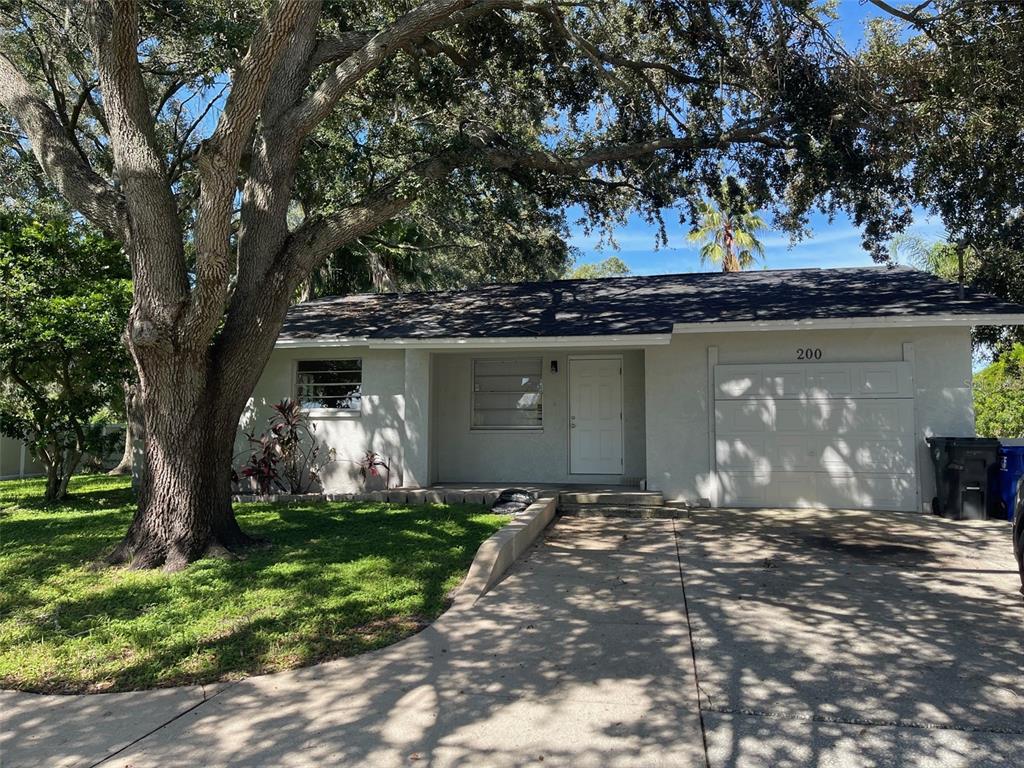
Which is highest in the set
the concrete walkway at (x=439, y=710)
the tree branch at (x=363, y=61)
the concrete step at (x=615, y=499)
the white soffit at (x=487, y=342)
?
the tree branch at (x=363, y=61)

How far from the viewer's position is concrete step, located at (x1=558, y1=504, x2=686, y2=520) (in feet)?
32.6

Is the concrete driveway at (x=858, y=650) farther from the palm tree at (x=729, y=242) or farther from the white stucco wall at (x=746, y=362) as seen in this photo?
the palm tree at (x=729, y=242)

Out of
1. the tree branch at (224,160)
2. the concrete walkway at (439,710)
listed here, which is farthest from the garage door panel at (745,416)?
the tree branch at (224,160)

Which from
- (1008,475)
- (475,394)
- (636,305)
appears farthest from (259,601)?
(1008,475)

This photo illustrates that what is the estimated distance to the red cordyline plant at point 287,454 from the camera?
440 inches

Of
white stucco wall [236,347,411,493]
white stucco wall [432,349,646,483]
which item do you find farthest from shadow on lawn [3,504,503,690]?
white stucco wall [432,349,646,483]

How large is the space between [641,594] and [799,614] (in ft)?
4.13

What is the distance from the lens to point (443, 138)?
10.0 m

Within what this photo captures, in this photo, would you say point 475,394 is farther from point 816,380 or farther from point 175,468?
point 175,468

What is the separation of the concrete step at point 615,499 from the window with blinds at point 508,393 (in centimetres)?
208

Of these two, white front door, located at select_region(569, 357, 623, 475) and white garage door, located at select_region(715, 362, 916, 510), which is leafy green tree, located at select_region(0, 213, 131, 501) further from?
white garage door, located at select_region(715, 362, 916, 510)

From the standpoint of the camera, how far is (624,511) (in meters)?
10.0

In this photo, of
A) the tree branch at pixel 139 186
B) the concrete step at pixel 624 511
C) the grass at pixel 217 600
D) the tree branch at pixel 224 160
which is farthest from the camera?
the concrete step at pixel 624 511

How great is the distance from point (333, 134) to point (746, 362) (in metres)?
7.98
